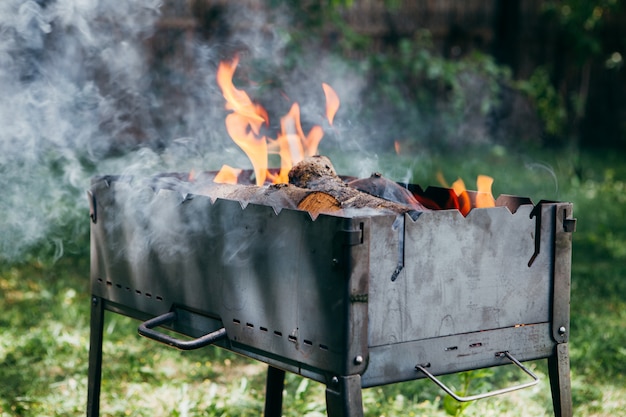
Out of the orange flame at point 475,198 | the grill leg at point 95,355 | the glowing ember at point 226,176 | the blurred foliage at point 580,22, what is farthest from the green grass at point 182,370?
the blurred foliage at point 580,22

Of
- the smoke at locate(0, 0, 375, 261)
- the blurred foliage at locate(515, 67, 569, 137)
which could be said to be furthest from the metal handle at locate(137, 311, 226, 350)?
the blurred foliage at locate(515, 67, 569, 137)

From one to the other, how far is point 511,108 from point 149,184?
9.83 metres

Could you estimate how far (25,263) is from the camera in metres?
6.11

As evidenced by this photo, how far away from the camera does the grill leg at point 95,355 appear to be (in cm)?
307

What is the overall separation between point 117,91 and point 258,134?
595cm

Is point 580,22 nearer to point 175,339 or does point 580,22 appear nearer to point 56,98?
point 56,98

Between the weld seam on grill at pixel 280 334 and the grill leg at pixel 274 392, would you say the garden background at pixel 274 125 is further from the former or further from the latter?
the weld seam on grill at pixel 280 334

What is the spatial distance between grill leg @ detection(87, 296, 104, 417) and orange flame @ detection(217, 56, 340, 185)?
0.76 m

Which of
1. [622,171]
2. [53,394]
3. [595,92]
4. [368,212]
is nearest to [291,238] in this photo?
[368,212]

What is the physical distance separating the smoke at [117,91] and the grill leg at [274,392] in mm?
2978

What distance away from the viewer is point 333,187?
107 inches

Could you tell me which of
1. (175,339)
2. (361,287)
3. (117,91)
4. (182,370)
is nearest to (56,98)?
(182,370)

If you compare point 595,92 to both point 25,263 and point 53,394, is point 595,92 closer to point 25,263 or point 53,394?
point 25,263

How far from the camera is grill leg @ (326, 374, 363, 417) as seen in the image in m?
2.12
